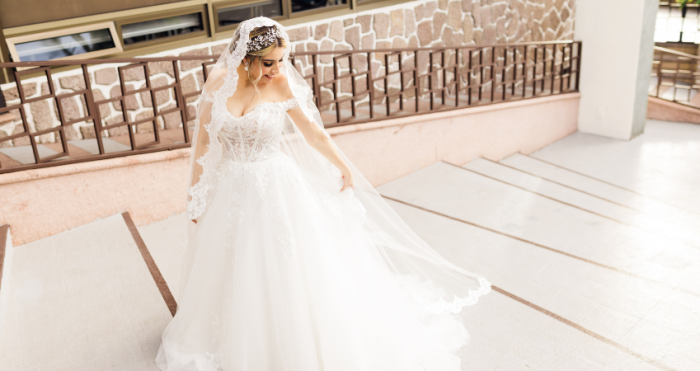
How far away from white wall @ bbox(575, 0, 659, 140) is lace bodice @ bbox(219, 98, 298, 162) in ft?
22.3

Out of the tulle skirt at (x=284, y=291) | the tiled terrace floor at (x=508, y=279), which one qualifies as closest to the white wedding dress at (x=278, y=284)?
the tulle skirt at (x=284, y=291)

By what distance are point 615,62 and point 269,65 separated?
697cm

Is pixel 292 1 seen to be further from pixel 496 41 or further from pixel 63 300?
pixel 63 300

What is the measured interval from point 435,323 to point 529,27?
735cm

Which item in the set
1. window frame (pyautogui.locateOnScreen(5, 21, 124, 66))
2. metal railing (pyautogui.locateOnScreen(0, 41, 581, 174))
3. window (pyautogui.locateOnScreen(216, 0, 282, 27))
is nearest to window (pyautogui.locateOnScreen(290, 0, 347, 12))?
window (pyautogui.locateOnScreen(216, 0, 282, 27))

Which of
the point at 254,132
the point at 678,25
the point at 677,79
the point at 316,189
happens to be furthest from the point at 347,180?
the point at 678,25

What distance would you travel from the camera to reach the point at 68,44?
4.84 metres

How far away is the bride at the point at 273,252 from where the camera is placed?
231 cm

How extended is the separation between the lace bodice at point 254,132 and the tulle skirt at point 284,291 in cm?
5

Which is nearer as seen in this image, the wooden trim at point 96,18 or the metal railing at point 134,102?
the metal railing at point 134,102

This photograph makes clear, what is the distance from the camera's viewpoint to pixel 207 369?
2.43 metres

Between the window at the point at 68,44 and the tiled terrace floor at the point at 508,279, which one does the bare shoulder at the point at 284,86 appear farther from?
the window at the point at 68,44

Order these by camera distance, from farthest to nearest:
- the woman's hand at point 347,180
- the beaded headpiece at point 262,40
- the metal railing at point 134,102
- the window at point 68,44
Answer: the window at point 68,44, the metal railing at point 134,102, the woman's hand at point 347,180, the beaded headpiece at point 262,40

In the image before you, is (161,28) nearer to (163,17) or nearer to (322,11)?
(163,17)
